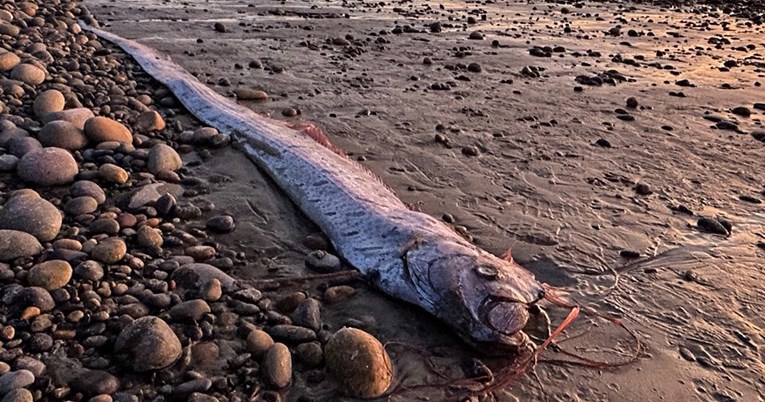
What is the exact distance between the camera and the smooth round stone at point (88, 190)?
15.7 ft

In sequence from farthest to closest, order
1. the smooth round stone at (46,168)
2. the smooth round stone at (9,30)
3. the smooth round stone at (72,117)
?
1. the smooth round stone at (9,30)
2. the smooth round stone at (72,117)
3. the smooth round stone at (46,168)

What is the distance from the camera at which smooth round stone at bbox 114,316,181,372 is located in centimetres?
310

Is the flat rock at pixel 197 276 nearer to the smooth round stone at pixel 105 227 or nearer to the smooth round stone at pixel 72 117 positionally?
the smooth round stone at pixel 105 227

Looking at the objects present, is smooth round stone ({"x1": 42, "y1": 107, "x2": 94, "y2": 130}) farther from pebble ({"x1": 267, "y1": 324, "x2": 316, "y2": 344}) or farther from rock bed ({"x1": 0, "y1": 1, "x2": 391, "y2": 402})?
Answer: pebble ({"x1": 267, "y1": 324, "x2": 316, "y2": 344})

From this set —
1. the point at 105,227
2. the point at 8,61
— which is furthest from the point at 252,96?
the point at 105,227

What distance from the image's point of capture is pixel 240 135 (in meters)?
6.20

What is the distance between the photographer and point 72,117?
5938mm

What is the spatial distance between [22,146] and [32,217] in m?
1.47

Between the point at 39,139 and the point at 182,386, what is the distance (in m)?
3.69

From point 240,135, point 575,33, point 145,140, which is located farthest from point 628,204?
point 575,33

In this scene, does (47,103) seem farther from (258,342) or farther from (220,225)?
(258,342)

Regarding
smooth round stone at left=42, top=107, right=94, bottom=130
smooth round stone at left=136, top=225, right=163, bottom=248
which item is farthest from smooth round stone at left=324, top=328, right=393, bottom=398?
smooth round stone at left=42, top=107, right=94, bottom=130

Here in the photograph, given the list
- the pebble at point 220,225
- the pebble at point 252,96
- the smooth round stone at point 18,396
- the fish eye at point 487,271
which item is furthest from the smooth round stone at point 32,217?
the pebble at point 252,96

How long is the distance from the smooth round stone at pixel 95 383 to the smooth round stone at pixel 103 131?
3.23 meters
